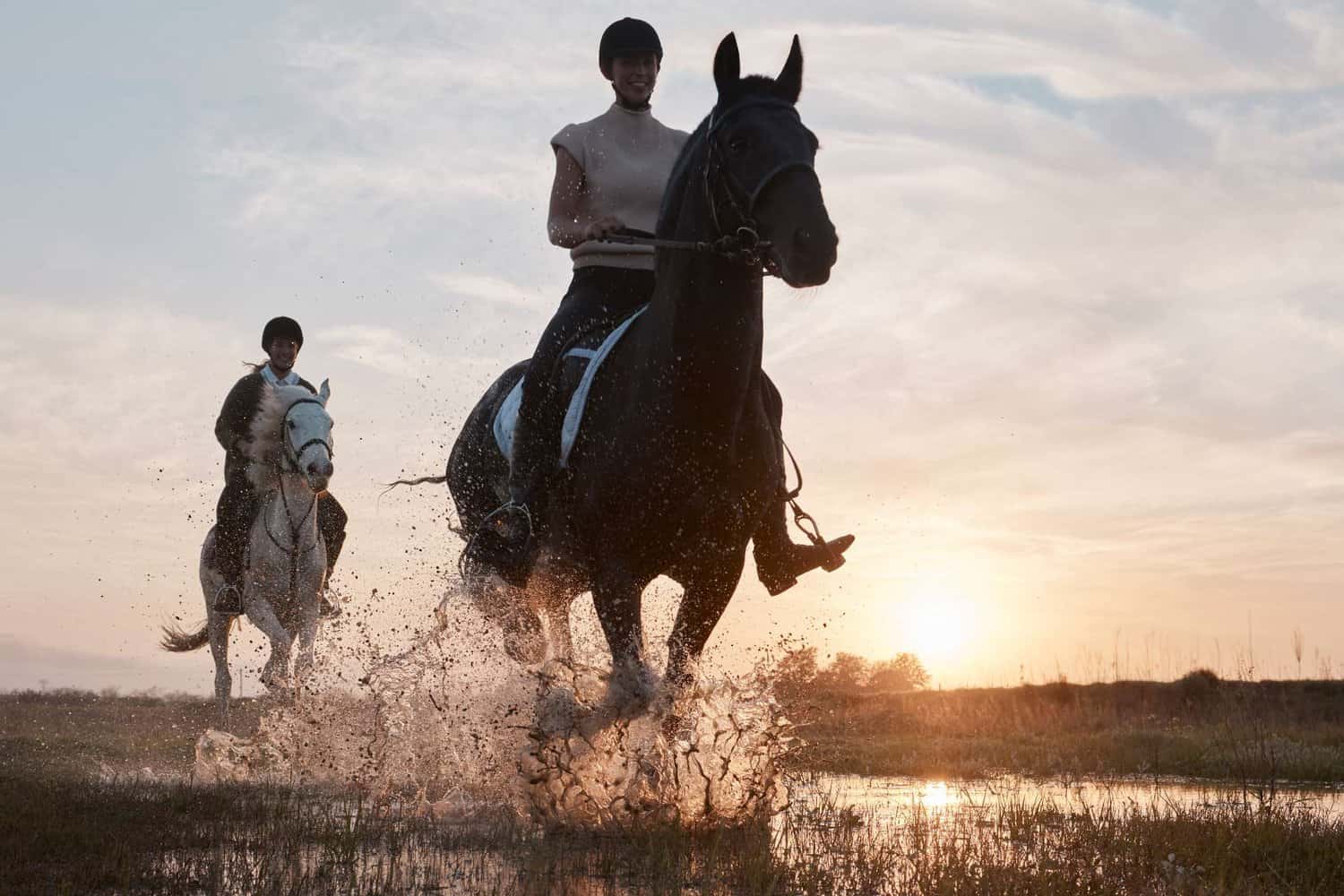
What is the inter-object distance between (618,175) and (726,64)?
1262 mm

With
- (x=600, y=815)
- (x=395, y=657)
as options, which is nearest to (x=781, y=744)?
(x=600, y=815)

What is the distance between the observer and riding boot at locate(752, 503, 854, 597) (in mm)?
7289

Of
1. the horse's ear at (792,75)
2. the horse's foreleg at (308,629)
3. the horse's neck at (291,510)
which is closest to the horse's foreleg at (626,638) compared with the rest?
the horse's ear at (792,75)

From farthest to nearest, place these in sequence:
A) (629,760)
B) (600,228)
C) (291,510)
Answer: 1. (291,510)
2. (600,228)
3. (629,760)

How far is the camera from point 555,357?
7242mm

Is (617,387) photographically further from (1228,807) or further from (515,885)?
(1228,807)

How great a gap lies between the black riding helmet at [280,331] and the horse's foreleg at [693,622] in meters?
8.58

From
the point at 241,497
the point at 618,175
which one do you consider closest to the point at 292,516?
the point at 241,497

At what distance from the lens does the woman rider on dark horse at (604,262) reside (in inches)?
284

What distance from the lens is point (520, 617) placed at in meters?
8.79

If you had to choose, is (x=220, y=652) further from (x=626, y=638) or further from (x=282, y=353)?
(x=626, y=638)

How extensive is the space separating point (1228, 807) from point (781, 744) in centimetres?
289

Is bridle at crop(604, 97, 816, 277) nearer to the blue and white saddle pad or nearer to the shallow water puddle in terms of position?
the blue and white saddle pad

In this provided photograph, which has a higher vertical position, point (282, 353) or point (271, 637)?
point (282, 353)
